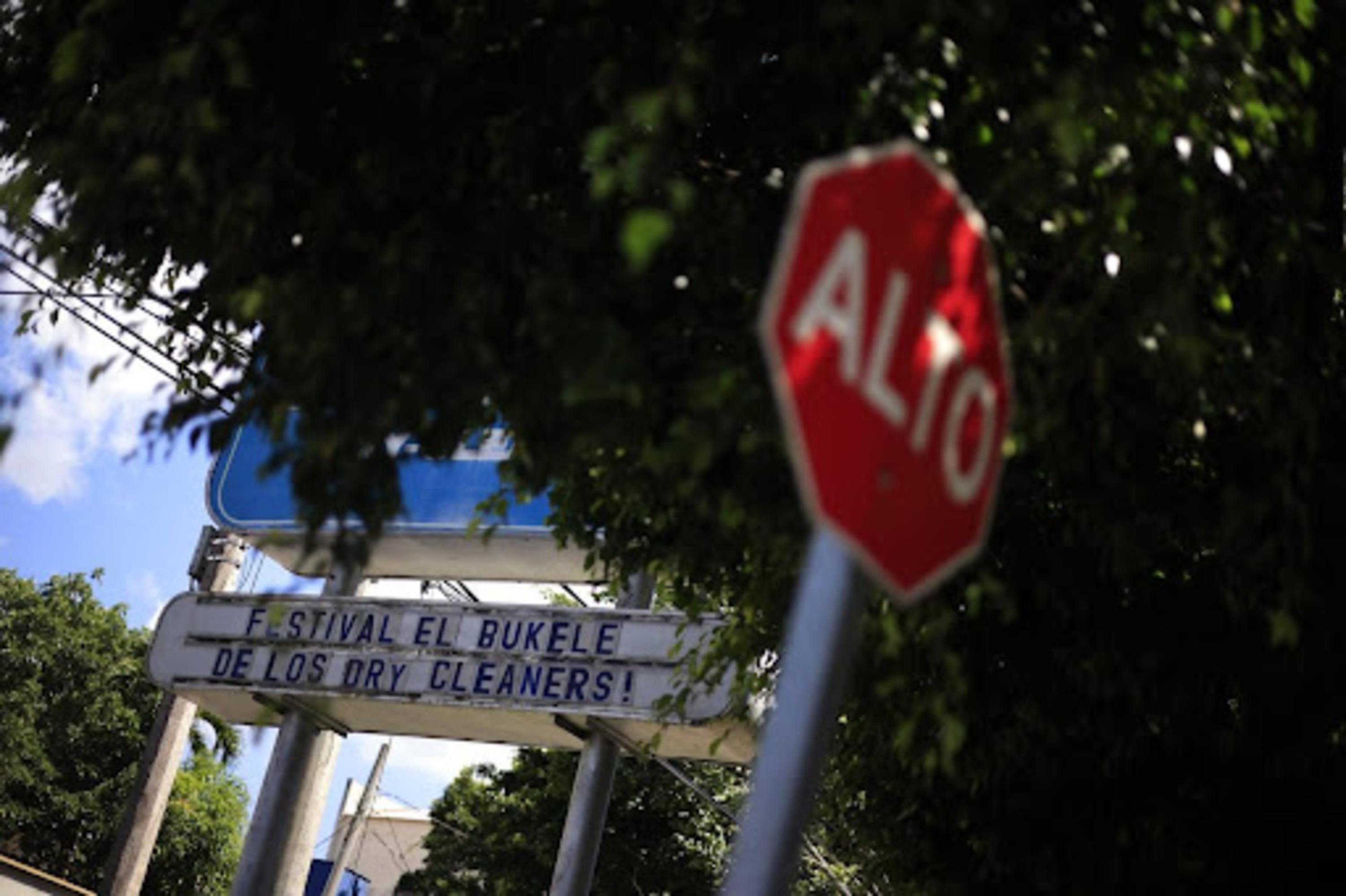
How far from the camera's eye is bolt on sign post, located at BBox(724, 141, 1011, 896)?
80.8 inches

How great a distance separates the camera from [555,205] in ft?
14.4

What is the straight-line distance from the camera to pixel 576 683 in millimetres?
11711

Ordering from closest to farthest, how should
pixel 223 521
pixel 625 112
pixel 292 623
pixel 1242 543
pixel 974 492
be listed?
pixel 974 492, pixel 625 112, pixel 1242 543, pixel 292 623, pixel 223 521

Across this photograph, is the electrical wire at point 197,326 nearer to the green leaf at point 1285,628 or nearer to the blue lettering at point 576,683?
the green leaf at point 1285,628

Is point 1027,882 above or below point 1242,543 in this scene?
below

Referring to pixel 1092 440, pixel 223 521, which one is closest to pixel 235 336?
pixel 1092 440

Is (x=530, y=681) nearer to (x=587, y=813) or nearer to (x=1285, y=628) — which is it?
(x=587, y=813)

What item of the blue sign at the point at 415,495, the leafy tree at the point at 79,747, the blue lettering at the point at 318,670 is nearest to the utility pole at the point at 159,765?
the blue sign at the point at 415,495

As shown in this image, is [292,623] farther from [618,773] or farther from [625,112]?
[625,112]

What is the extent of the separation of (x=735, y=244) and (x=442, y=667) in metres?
8.46

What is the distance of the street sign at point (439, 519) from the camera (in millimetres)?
13680

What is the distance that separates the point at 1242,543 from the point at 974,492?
294 cm

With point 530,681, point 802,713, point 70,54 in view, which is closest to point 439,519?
point 530,681

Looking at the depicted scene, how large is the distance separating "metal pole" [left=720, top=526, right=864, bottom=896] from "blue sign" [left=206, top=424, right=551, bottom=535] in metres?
10.8
